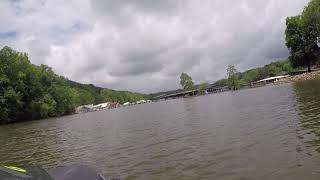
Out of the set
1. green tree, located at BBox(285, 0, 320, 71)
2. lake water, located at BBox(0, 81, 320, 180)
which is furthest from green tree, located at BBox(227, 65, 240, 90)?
lake water, located at BBox(0, 81, 320, 180)

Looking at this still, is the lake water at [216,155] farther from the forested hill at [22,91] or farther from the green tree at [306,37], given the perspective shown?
the green tree at [306,37]

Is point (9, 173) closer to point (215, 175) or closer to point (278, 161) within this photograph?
point (215, 175)

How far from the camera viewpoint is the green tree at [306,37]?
337 ft

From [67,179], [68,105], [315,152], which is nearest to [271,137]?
[315,152]

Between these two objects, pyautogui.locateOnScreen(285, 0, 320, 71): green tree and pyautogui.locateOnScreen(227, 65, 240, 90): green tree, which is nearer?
pyautogui.locateOnScreen(285, 0, 320, 71): green tree

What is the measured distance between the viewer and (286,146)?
11.9 meters

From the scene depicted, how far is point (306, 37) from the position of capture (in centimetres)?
10494

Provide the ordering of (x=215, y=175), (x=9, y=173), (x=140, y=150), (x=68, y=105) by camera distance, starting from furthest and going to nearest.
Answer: (x=68, y=105)
(x=140, y=150)
(x=215, y=175)
(x=9, y=173)

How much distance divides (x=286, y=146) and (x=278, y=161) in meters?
2.03

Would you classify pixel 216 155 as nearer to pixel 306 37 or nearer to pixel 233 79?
pixel 306 37

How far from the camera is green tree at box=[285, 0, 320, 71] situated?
337 feet

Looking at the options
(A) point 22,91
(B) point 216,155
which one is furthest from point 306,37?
(B) point 216,155

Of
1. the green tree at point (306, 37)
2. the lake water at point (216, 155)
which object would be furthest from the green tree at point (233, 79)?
the lake water at point (216, 155)

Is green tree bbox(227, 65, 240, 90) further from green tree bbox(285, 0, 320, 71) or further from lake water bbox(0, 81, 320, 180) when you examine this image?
lake water bbox(0, 81, 320, 180)
